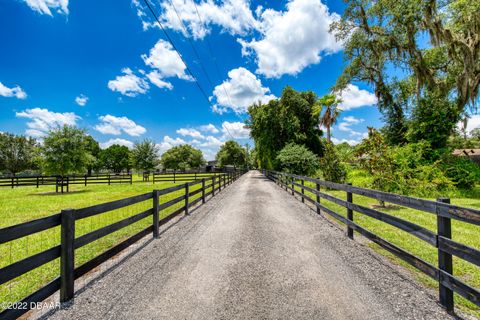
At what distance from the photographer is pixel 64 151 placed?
63.1ft

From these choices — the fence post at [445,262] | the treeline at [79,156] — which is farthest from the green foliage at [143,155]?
the fence post at [445,262]

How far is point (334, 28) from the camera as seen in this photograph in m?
17.3

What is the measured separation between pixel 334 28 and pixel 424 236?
61.8 ft

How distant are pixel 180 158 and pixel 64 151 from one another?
64797mm

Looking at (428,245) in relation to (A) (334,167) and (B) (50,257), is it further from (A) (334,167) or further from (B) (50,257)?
(A) (334,167)

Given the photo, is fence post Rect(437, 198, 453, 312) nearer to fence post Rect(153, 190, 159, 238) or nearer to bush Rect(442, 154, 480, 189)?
fence post Rect(153, 190, 159, 238)

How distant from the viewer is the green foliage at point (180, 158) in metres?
82.8

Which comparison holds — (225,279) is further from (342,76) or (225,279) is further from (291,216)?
(342,76)

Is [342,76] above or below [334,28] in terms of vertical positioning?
below

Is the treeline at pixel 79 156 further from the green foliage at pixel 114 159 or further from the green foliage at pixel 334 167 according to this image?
the green foliage at pixel 334 167

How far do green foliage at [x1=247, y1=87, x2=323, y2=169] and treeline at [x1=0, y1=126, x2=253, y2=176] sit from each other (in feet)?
60.2

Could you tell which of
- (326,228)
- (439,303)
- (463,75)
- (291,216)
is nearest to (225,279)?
(439,303)

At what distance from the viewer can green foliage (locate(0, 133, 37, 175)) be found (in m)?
Result: 49.5

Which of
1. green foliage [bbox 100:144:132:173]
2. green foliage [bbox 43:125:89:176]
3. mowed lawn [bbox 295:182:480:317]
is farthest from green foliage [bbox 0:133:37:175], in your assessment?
mowed lawn [bbox 295:182:480:317]
